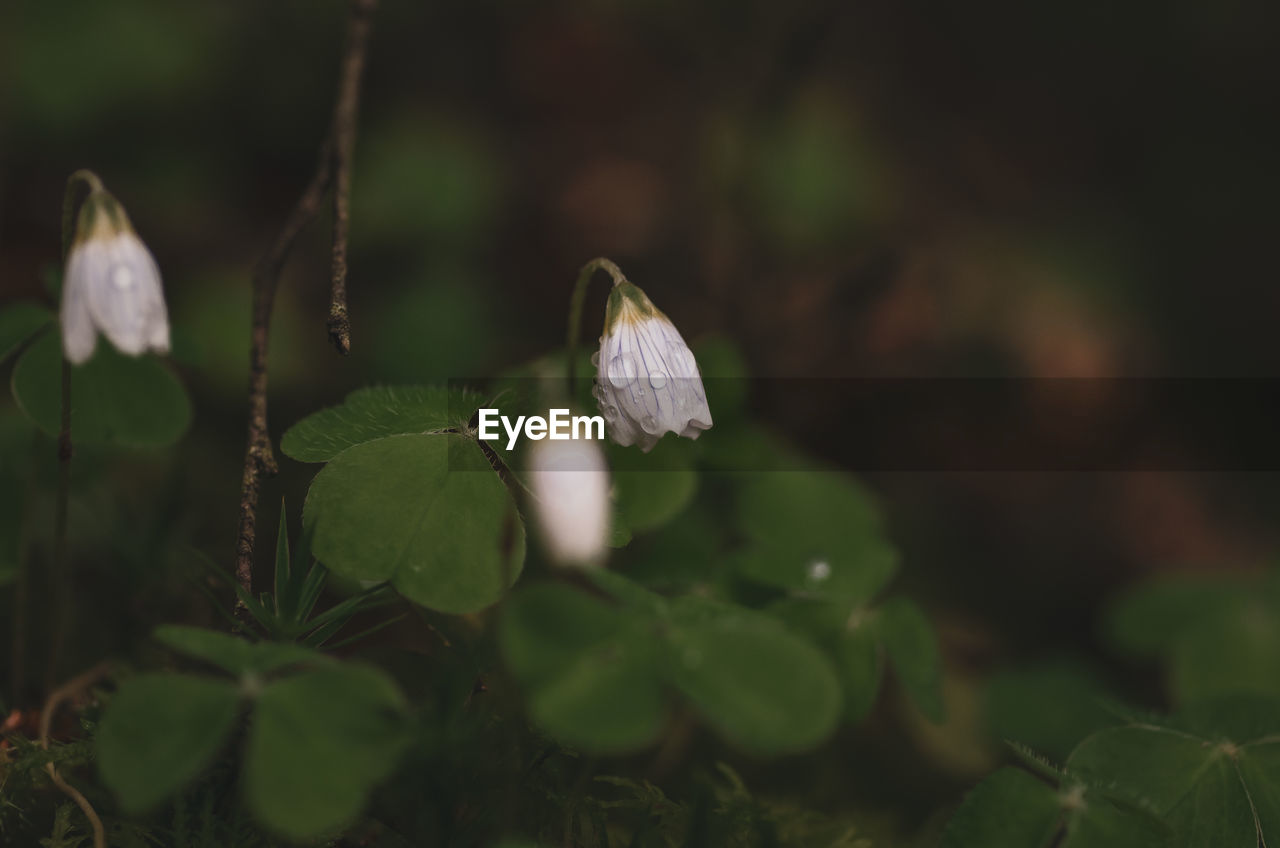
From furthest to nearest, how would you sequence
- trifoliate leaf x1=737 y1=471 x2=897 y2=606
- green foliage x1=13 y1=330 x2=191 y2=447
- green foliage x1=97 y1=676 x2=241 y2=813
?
trifoliate leaf x1=737 y1=471 x2=897 y2=606 → green foliage x1=13 y1=330 x2=191 y2=447 → green foliage x1=97 y1=676 x2=241 y2=813

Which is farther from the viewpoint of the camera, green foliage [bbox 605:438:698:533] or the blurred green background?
the blurred green background

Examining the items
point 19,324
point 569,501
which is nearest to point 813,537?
point 569,501

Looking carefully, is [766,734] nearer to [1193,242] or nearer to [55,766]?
[55,766]

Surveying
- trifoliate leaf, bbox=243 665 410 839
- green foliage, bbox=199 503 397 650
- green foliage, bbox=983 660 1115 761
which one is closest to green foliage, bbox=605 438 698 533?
green foliage, bbox=199 503 397 650

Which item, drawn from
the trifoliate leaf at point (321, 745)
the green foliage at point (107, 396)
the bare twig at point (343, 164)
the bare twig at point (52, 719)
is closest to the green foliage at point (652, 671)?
the trifoliate leaf at point (321, 745)

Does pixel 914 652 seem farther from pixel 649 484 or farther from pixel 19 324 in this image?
pixel 19 324

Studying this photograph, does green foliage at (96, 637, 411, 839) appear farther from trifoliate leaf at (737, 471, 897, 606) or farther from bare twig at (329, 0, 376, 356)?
trifoliate leaf at (737, 471, 897, 606)
